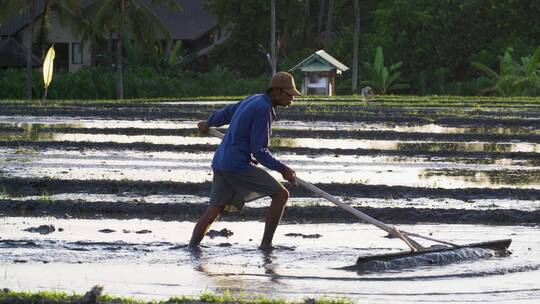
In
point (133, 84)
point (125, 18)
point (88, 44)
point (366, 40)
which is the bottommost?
point (133, 84)

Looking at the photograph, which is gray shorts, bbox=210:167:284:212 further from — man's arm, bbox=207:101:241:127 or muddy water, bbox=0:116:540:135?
muddy water, bbox=0:116:540:135

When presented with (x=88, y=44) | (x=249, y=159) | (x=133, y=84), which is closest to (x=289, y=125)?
(x=249, y=159)

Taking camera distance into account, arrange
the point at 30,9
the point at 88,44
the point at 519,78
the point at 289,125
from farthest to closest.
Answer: the point at 88,44 → the point at 30,9 → the point at 519,78 → the point at 289,125

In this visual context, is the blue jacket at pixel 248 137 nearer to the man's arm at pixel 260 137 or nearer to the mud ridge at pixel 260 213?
the man's arm at pixel 260 137

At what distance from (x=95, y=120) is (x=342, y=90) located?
84.4ft

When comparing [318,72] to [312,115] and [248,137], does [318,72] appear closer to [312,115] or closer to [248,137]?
[312,115]

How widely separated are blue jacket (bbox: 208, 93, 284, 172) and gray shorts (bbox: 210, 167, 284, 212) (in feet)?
0.24

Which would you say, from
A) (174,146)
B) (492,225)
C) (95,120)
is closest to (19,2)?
(95,120)

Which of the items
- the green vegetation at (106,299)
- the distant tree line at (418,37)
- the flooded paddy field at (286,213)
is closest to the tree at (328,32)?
the distant tree line at (418,37)

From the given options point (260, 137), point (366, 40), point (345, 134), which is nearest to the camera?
point (260, 137)

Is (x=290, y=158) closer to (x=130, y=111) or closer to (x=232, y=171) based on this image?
(x=232, y=171)

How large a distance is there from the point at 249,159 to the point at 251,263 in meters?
0.86

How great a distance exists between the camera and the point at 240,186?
32.0ft

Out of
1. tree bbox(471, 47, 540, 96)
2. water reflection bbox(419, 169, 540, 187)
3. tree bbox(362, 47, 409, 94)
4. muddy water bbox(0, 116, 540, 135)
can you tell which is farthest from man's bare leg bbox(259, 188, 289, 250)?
tree bbox(362, 47, 409, 94)
